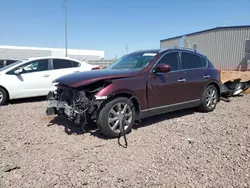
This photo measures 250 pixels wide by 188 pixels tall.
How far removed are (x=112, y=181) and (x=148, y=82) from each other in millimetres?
2248

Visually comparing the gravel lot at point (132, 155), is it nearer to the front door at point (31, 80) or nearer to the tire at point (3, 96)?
the tire at point (3, 96)

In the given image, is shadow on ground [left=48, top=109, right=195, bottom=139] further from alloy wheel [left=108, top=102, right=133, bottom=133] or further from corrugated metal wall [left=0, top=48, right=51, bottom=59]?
corrugated metal wall [left=0, top=48, right=51, bottom=59]

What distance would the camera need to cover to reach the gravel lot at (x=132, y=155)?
276cm

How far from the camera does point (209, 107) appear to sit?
597cm

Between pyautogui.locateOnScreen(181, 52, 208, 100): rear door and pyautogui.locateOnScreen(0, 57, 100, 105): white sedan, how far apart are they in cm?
433

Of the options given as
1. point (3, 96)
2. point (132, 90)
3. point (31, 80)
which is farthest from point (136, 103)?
point (3, 96)

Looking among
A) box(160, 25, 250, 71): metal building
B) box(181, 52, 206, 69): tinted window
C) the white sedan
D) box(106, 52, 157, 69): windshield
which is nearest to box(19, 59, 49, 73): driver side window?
the white sedan

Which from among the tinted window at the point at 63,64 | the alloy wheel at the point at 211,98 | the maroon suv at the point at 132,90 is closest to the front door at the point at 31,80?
the tinted window at the point at 63,64

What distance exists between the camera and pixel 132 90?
13.8ft

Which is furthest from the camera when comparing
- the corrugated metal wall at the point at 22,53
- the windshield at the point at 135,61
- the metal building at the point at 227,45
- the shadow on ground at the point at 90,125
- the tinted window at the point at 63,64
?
the corrugated metal wall at the point at 22,53

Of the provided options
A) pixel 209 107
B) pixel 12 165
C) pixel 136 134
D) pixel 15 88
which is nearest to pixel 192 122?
pixel 209 107

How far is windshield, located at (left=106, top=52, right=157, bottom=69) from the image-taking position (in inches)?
188

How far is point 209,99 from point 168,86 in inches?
71.9

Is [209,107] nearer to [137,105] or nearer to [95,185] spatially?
[137,105]
